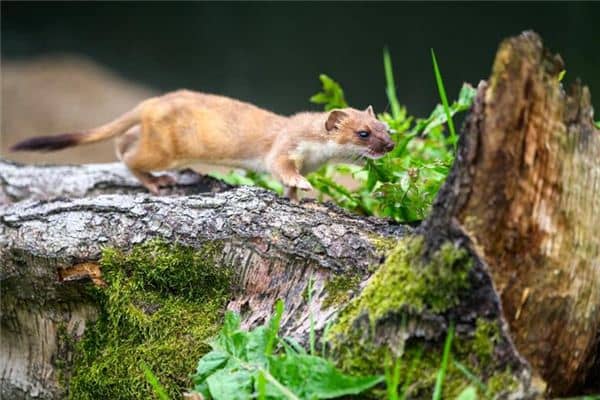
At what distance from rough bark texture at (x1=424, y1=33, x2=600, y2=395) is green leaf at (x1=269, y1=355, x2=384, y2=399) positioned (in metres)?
0.48

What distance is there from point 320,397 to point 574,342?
2.60 feet

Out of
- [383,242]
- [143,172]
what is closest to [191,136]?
[143,172]

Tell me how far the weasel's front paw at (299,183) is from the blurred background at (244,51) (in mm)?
2962

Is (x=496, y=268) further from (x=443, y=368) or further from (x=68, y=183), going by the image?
(x=68, y=183)

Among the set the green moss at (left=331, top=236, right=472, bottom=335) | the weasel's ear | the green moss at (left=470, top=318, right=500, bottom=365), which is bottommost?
the green moss at (left=470, top=318, right=500, bottom=365)

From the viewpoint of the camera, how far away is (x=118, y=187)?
16.5ft

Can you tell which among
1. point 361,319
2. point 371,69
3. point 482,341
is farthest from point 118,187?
point 371,69

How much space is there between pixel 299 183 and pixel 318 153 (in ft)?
1.60

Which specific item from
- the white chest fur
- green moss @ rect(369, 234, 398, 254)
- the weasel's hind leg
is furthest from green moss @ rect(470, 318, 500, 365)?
the weasel's hind leg

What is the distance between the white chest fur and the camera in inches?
177

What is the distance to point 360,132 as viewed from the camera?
14.1ft

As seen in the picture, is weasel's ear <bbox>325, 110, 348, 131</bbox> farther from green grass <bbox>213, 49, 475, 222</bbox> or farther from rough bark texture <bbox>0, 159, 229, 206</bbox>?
rough bark texture <bbox>0, 159, 229, 206</bbox>

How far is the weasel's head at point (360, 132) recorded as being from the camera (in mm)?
4098

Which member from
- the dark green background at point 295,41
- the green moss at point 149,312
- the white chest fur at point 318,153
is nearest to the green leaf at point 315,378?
the green moss at point 149,312
